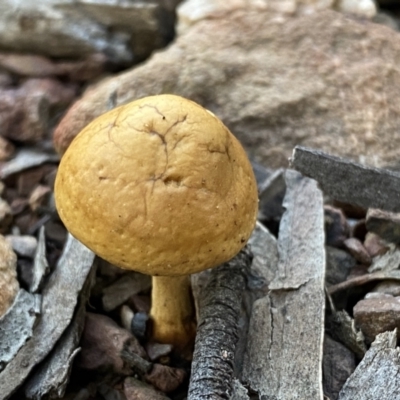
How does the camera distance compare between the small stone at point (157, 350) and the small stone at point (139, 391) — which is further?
the small stone at point (157, 350)

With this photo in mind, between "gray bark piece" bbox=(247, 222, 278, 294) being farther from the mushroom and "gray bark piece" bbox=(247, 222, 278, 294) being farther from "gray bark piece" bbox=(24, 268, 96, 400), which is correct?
"gray bark piece" bbox=(24, 268, 96, 400)

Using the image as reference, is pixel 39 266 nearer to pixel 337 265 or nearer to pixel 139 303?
pixel 139 303

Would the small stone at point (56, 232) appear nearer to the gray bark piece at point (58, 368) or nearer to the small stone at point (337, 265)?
the gray bark piece at point (58, 368)

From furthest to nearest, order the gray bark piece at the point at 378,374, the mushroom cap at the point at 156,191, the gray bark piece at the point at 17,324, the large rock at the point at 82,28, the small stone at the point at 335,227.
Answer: the large rock at the point at 82,28, the small stone at the point at 335,227, the gray bark piece at the point at 17,324, the gray bark piece at the point at 378,374, the mushroom cap at the point at 156,191

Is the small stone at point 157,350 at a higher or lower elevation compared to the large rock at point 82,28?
lower

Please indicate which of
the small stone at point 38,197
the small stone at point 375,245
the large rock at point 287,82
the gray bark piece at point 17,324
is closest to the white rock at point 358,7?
the large rock at point 287,82

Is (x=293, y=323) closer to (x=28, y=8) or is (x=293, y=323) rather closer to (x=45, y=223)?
(x=45, y=223)
